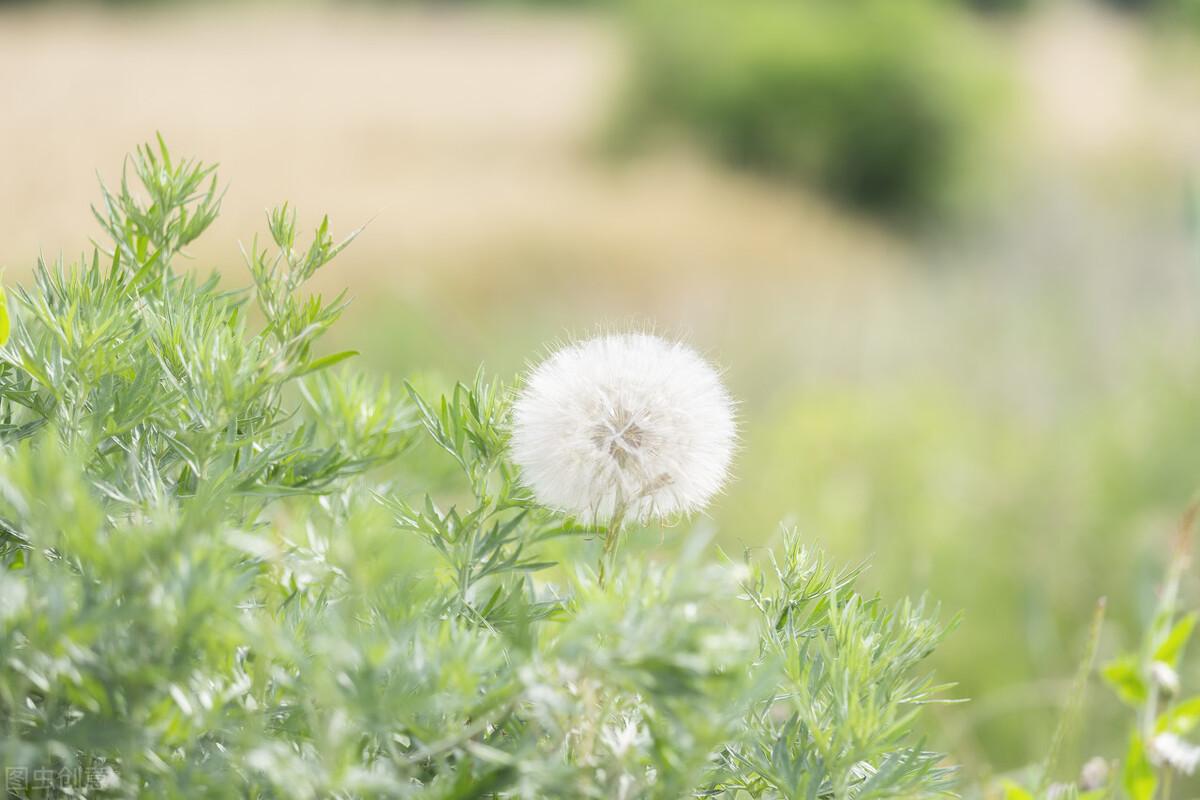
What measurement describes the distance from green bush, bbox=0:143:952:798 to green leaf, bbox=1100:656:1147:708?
311 millimetres

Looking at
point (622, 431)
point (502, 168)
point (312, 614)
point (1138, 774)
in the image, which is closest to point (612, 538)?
point (622, 431)

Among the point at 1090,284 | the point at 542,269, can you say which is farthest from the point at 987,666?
the point at 542,269

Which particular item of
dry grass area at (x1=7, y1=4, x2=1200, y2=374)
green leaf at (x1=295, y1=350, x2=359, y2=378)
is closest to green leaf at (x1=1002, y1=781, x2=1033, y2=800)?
green leaf at (x1=295, y1=350, x2=359, y2=378)

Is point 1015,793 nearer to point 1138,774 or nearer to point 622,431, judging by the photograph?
point 1138,774

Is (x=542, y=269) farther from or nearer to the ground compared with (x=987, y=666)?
nearer to the ground

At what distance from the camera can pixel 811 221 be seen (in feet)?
29.6

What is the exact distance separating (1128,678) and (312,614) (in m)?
0.64

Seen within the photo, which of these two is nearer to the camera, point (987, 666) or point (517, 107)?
point (987, 666)

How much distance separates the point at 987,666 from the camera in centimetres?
216

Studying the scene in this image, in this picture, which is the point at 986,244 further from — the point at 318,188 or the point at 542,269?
the point at 318,188

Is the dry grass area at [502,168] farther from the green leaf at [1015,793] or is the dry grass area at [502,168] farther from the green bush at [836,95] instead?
the green leaf at [1015,793]

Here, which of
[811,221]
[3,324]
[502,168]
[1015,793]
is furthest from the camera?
[502,168]

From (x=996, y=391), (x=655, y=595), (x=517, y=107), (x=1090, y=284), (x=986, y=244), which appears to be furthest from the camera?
(x=517, y=107)

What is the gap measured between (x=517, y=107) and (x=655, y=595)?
11295mm
